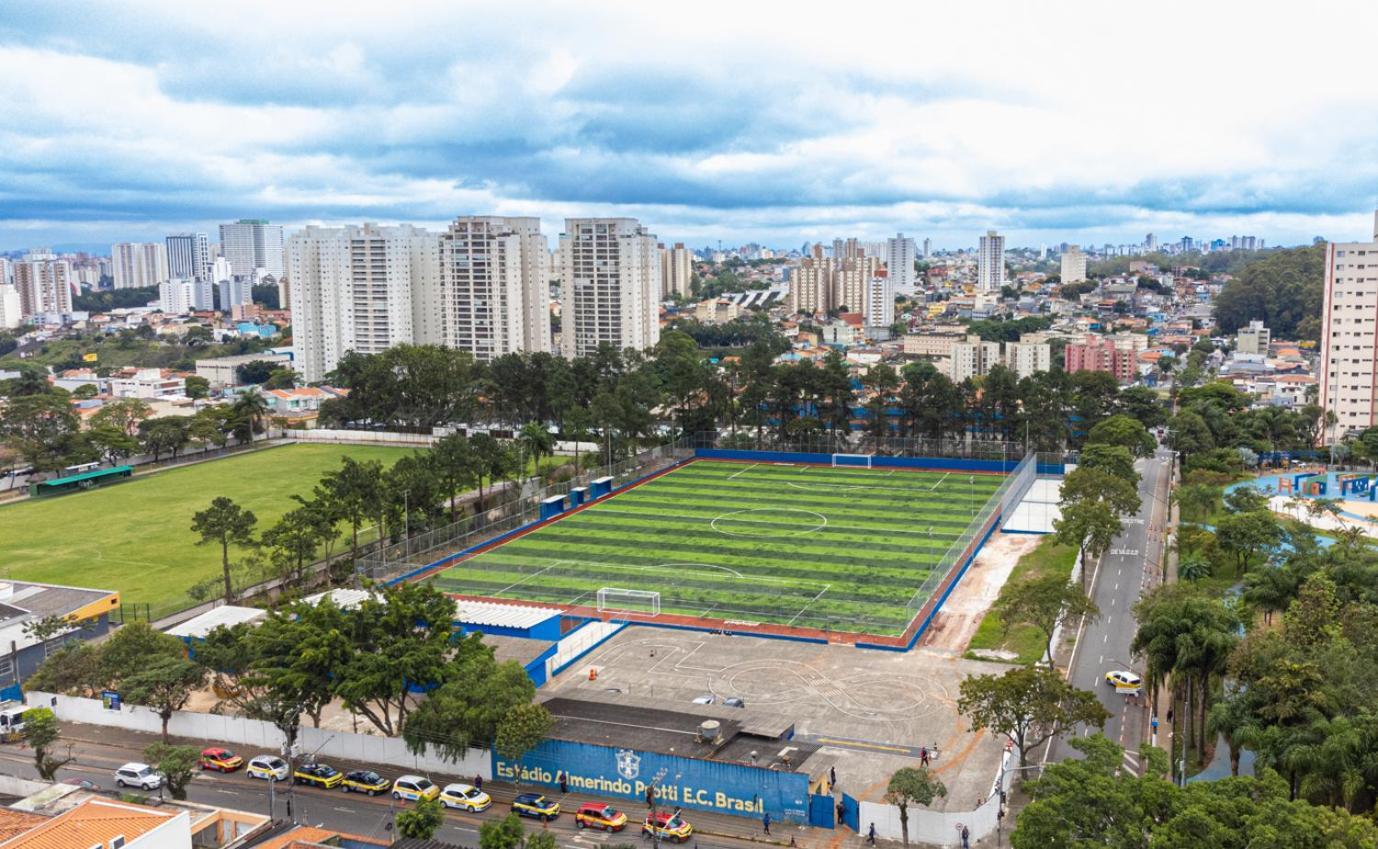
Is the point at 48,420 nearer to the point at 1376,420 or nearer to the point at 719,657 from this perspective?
the point at 719,657

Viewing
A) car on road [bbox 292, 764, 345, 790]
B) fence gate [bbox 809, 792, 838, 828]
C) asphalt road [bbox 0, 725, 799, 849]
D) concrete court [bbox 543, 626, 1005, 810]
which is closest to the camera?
asphalt road [bbox 0, 725, 799, 849]

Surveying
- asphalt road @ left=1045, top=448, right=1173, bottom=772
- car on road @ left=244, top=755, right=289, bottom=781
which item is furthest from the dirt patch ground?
car on road @ left=244, top=755, right=289, bottom=781

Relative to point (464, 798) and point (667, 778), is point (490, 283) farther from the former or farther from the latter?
point (667, 778)

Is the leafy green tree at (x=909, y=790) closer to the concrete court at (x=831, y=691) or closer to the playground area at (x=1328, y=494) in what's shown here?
the concrete court at (x=831, y=691)

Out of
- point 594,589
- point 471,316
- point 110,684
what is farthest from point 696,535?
point 471,316

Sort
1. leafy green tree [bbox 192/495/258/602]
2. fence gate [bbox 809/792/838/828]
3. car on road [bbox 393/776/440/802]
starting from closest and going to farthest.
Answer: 1. fence gate [bbox 809/792/838/828]
2. car on road [bbox 393/776/440/802]
3. leafy green tree [bbox 192/495/258/602]

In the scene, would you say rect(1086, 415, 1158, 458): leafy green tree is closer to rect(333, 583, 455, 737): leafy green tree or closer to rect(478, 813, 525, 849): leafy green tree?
rect(333, 583, 455, 737): leafy green tree

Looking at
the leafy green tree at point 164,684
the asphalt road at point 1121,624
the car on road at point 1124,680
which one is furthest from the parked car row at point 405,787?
the car on road at point 1124,680
